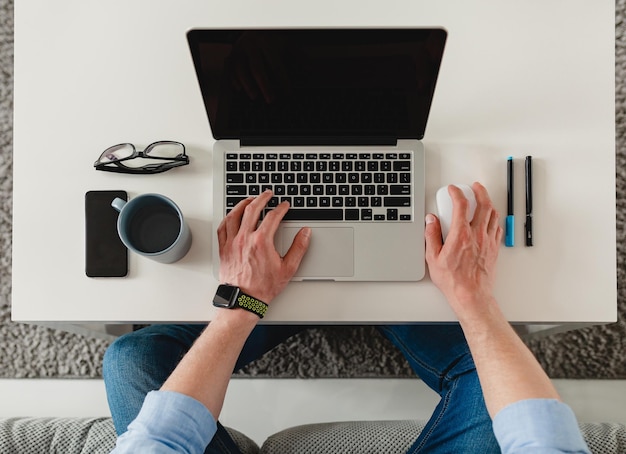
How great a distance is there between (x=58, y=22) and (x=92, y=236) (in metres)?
0.36

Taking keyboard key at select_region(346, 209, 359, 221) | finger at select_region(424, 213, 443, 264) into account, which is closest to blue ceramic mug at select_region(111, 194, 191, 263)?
keyboard key at select_region(346, 209, 359, 221)

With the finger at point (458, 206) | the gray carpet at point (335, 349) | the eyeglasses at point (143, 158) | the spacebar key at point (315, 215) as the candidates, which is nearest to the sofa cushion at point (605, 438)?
the gray carpet at point (335, 349)

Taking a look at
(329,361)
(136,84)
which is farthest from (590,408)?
(136,84)

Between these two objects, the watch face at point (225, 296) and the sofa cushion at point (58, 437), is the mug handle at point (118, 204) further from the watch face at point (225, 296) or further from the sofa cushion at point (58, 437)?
the sofa cushion at point (58, 437)

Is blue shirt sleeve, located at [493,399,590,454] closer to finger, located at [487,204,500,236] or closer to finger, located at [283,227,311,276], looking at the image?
finger, located at [487,204,500,236]

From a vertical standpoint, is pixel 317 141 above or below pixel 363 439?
above

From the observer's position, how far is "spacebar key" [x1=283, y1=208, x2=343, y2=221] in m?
0.81

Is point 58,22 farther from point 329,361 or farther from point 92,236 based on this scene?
point 329,361

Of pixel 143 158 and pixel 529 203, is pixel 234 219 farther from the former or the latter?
pixel 529 203

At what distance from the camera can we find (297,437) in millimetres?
1000

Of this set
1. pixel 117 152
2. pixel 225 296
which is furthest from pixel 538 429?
pixel 117 152

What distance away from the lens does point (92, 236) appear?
83 cm

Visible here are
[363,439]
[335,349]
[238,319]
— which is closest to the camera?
[238,319]

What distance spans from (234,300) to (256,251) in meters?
0.08
